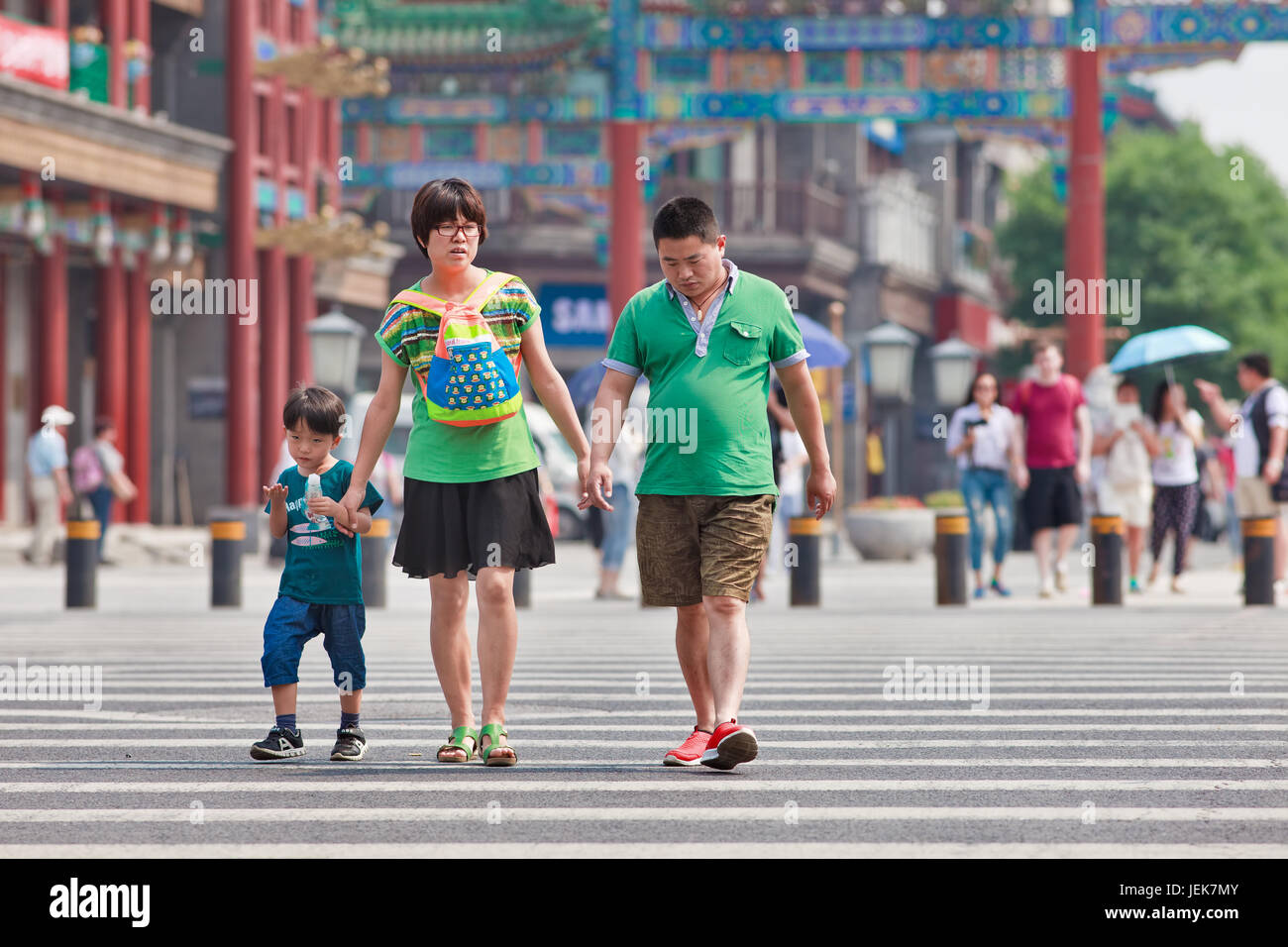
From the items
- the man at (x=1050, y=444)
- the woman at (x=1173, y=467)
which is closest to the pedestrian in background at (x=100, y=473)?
the man at (x=1050, y=444)

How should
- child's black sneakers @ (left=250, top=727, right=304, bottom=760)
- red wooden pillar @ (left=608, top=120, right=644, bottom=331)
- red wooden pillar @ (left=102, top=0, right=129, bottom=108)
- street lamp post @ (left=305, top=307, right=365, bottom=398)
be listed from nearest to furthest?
child's black sneakers @ (left=250, top=727, right=304, bottom=760)
street lamp post @ (left=305, top=307, right=365, bottom=398)
red wooden pillar @ (left=102, top=0, right=129, bottom=108)
red wooden pillar @ (left=608, top=120, right=644, bottom=331)

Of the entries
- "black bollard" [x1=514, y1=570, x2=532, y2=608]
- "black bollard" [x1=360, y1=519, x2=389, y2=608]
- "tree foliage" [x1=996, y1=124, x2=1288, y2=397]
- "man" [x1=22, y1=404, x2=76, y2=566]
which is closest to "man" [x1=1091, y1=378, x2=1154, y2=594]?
"black bollard" [x1=514, y1=570, x2=532, y2=608]

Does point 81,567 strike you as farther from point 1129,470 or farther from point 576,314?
point 576,314

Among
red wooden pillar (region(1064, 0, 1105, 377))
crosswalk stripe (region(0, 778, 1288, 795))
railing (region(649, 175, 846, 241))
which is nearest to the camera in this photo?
crosswalk stripe (region(0, 778, 1288, 795))

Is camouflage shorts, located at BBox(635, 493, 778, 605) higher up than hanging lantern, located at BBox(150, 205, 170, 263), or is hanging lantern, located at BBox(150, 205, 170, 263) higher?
hanging lantern, located at BBox(150, 205, 170, 263)

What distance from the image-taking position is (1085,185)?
29.2m

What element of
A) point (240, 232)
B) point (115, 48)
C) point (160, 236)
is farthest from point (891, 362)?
point (115, 48)

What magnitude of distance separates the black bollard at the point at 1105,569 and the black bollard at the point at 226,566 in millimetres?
5766

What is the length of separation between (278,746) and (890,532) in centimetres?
1933

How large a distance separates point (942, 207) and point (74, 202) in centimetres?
2926

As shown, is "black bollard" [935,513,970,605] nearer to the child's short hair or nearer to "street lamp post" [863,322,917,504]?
the child's short hair

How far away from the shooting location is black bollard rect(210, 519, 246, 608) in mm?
15516

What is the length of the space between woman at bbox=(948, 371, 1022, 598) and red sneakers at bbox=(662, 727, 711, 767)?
9.35 meters

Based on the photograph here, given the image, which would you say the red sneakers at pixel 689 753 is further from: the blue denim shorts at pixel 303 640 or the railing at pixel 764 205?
the railing at pixel 764 205
